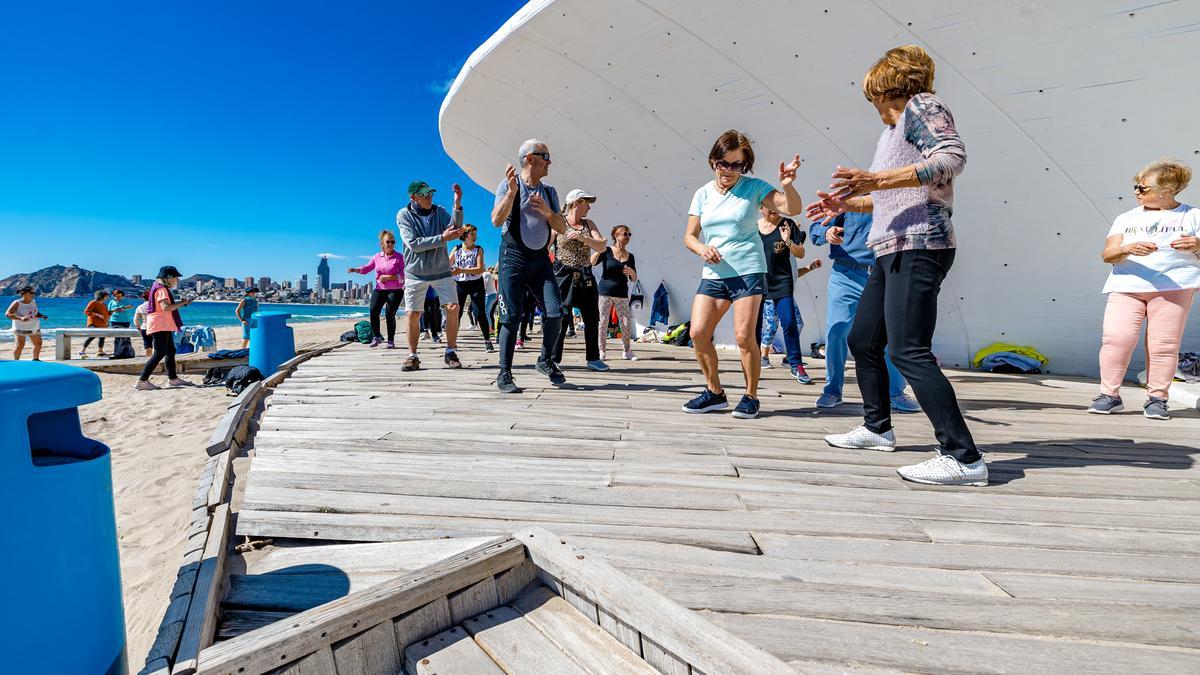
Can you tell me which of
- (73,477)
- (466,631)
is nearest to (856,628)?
(466,631)

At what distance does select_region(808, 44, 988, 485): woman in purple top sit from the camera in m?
2.17

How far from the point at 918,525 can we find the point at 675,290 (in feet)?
29.4

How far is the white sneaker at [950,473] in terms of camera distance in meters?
2.24

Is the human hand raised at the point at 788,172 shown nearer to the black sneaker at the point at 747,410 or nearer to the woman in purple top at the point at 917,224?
the woman in purple top at the point at 917,224

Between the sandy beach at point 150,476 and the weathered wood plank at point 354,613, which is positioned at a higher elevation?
the weathered wood plank at point 354,613

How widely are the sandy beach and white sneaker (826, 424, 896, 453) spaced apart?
147 inches

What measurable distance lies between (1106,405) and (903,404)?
5.23 feet

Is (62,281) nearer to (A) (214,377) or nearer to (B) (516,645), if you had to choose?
(A) (214,377)

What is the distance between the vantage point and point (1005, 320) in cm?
644

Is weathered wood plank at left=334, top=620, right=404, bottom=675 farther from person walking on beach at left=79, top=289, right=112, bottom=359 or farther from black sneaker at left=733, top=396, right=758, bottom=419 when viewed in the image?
person walking on beach at left=79, top=289, right=112, bottom=359

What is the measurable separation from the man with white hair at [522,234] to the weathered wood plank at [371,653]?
303 centimetres

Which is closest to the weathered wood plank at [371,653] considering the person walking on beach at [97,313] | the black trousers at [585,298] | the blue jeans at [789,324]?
the blue jeans at [789,324]

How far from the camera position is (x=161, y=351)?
330 inches

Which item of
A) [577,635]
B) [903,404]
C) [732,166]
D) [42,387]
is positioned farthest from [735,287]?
[42,387]
